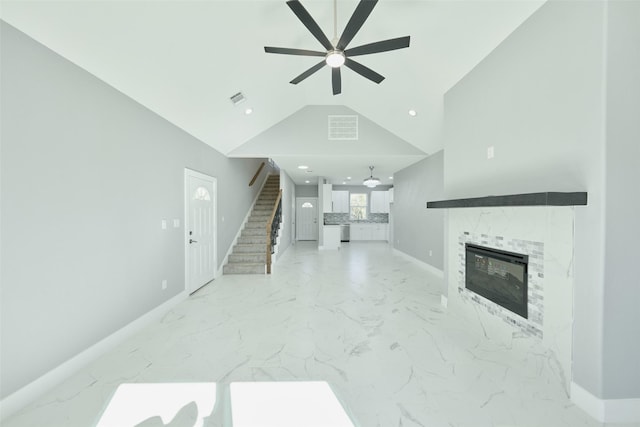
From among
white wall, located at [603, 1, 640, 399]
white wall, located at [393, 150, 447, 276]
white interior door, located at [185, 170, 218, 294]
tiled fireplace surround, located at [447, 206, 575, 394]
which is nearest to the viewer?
white wall, located at [603, 1, 640, 399]

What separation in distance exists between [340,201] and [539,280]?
9.80 m

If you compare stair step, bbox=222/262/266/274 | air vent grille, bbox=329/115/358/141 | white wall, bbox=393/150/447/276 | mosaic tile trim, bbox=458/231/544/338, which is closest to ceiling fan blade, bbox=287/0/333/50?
mosaic tile trim, bbox=458/231/544/338

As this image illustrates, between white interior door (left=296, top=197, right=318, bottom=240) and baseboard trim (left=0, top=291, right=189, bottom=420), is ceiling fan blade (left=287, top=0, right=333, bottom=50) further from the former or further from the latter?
white interior door (left=296, top=197, right=318, bottom=240)

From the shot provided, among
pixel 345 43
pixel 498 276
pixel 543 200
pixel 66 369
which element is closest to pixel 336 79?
pixel 345 43

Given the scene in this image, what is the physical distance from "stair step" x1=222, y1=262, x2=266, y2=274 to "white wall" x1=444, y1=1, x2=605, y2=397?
177 inches

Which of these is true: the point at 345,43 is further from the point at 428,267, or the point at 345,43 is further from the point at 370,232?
the point at 370,232

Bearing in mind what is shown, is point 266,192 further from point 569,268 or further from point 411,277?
point 569,268

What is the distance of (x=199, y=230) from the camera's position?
470cm

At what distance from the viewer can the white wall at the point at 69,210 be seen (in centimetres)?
188

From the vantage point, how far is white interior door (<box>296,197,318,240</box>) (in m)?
11.7

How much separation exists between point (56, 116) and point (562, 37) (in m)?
4.11

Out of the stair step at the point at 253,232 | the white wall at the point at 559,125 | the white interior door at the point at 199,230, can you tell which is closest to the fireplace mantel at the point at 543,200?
the white wall at the point at 559,125

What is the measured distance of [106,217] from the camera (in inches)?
105

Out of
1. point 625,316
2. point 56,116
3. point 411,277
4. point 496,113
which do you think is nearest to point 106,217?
point 56,116
